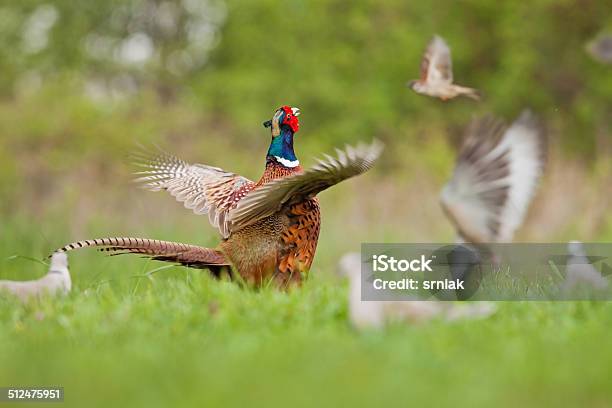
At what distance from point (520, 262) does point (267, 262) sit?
183 centimetres

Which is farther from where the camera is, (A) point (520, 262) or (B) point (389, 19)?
(B) point (389, 19)

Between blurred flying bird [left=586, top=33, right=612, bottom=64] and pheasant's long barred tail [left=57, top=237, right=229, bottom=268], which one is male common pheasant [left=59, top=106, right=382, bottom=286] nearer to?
pheasant's long barred tail [left=57, top=237, right=229, bottom=268]

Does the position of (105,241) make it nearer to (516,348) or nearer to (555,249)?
(516,348)

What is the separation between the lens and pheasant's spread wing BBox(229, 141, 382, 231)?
5.36 m

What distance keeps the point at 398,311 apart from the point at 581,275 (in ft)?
4.94

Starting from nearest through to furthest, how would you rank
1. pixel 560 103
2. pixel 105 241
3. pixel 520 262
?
pixel 105 241, pixel 520 262, pixel 560 103

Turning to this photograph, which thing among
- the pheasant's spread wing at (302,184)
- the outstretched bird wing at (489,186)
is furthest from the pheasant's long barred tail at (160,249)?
the outstretched bird wing at (489,186)

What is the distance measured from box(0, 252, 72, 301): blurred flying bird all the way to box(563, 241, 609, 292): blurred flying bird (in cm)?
310

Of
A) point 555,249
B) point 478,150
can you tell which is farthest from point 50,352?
point 555,249

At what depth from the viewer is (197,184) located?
7.20m

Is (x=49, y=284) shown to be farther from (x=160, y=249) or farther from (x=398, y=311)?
(x=398, y=311)

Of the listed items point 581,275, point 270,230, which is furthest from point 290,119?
point 581,275

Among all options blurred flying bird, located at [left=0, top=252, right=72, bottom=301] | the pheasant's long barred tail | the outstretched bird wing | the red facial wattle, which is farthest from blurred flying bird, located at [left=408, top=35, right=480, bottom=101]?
blurred flying bird, located at [left=0, top=252, right=72, bottom=301]

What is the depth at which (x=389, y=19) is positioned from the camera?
26.7 metres
